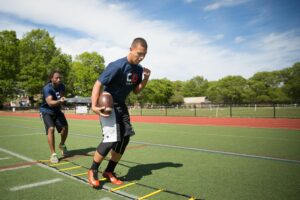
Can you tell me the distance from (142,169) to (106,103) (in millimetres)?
1857

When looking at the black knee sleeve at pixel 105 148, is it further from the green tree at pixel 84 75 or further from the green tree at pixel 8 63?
the green tree at pixel 84 75

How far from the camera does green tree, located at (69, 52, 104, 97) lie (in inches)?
2440

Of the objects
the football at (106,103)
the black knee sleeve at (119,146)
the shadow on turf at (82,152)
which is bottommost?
the shadow on turf at (82,152)

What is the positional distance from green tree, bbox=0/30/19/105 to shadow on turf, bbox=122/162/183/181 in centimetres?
4592

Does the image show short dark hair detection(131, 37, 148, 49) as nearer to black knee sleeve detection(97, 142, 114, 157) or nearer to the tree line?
black knee sleeve detection(97, 142, 114, 157)

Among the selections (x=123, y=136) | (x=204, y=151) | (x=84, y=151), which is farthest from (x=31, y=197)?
(x=204, y=151)

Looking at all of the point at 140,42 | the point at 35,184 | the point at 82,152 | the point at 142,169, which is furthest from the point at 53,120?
the point at 140,42

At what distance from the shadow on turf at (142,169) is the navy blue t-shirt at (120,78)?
4.46ft

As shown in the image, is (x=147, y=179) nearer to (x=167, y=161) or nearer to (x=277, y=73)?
(x=167, y=161)

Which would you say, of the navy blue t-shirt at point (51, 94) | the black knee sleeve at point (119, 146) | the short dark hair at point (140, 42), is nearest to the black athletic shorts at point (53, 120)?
the navy blue t-shirt at point (51, 94)

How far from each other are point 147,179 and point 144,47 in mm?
2174

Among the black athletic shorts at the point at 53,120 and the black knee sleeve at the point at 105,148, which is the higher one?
the black athletic shorts at the point at 53,120

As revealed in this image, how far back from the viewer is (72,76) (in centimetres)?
6216

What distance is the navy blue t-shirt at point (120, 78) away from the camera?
11.7 feet
